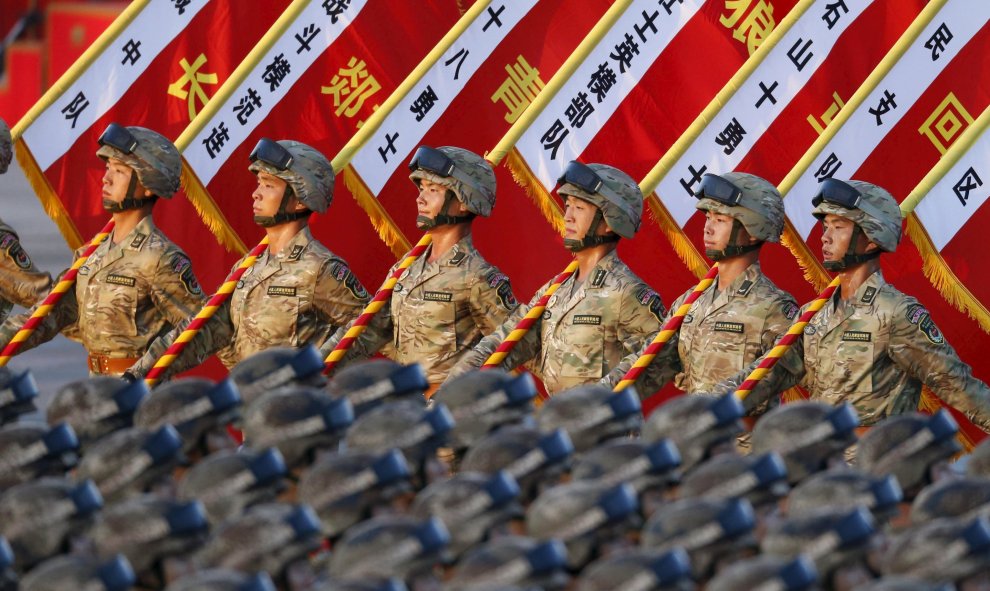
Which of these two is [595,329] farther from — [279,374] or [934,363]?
[279,374]

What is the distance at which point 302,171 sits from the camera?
10422 mm

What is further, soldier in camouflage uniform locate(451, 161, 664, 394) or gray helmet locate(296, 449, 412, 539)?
soldier in camouflage uniform locate(451, 161, 664, 394)

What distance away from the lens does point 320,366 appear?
298 inches

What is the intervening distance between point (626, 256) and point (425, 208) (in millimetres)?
1266

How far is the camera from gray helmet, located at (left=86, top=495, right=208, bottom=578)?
6.12 meters

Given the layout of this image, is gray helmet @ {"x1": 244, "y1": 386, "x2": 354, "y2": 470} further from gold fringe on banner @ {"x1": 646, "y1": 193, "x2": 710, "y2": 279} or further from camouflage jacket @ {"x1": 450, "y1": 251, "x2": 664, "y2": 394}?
gold fringe on banner @ {"x1": 646, "y1": 193, "x2": 710, "y2": 279}

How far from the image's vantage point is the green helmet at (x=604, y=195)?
9.78 m

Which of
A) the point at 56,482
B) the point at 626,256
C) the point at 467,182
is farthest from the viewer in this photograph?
the point at 626,256

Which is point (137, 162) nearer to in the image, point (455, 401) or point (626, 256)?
point (626, 256)

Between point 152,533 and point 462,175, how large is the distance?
13.9ft

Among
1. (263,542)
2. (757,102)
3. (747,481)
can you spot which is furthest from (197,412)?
(757,102)

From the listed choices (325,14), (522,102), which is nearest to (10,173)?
(325,14)

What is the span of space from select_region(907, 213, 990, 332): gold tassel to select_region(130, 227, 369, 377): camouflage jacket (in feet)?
7.59

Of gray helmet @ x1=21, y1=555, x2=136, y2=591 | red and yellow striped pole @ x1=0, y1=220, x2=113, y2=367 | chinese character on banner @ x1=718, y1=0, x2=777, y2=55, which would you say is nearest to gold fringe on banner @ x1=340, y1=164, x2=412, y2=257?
red and yellow striped pole @ x1=0, y1=220, x2=113, y2=367
